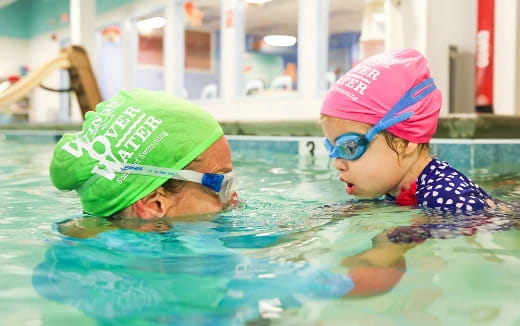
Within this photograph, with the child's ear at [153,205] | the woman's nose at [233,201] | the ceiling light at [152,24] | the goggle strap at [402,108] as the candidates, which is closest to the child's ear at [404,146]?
the goggle strap at [402,108]

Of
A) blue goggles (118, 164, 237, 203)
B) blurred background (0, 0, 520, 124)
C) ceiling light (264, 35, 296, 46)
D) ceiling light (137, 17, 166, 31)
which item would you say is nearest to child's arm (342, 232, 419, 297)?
blue goggles (118, 164, 237, 203)

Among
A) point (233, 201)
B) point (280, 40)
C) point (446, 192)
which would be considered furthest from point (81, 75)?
point (280, 40)

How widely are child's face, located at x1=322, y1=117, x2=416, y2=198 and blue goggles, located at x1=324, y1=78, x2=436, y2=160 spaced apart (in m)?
0.03

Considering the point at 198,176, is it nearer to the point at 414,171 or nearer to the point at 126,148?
the point at 126,148

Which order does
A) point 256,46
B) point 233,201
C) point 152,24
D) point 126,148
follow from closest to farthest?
1. point 126,148
2. point 233,201
3. point 152,24
4. point 256,46

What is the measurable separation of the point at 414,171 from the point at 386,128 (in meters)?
0.23

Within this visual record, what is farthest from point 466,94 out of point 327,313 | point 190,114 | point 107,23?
point 107,23

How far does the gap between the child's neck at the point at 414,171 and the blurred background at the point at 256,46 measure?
142 inches

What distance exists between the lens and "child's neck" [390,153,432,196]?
2.67 meters

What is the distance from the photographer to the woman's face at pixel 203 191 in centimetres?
232

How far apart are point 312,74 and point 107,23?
8.02 meters

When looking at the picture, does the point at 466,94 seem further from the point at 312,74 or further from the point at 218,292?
the point at 218,292

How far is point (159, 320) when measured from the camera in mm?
1171

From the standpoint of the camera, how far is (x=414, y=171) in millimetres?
2670
